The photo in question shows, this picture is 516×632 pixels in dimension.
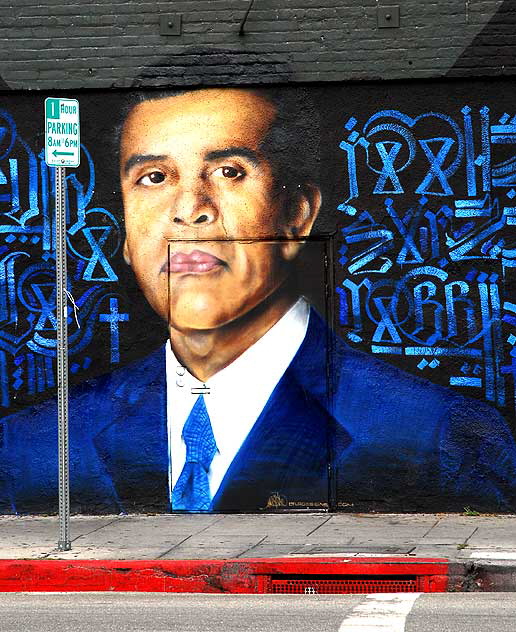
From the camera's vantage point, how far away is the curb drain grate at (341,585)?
377 inches

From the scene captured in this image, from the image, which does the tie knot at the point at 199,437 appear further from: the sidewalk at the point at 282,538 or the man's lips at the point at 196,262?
the man's lips at the point at 196,262

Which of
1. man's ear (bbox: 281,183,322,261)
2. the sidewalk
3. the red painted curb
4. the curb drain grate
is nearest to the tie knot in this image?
the sidewalk

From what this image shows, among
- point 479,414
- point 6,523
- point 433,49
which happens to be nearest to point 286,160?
point 433,49

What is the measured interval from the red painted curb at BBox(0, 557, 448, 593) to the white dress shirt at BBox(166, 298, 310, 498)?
2408mm

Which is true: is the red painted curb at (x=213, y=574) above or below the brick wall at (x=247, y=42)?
below

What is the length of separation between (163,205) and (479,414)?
137 inches

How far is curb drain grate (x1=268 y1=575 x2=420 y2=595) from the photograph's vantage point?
9.57 meters

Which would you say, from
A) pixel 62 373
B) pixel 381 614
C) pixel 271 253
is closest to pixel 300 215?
pixel 271 253

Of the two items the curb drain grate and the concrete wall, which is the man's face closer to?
the concrete wall

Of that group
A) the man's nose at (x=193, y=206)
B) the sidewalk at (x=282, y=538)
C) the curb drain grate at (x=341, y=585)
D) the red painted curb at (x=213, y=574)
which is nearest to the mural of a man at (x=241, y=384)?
the man's nose at (x=193, y=206)

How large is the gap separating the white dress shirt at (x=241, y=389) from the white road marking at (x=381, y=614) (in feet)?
10.5

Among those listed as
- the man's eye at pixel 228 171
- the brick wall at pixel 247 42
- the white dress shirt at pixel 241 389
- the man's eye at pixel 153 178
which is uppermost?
the brick wall at pixel 247 42

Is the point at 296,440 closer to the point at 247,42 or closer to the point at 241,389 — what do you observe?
the point at 241,389

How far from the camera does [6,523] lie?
12125 millimetres
